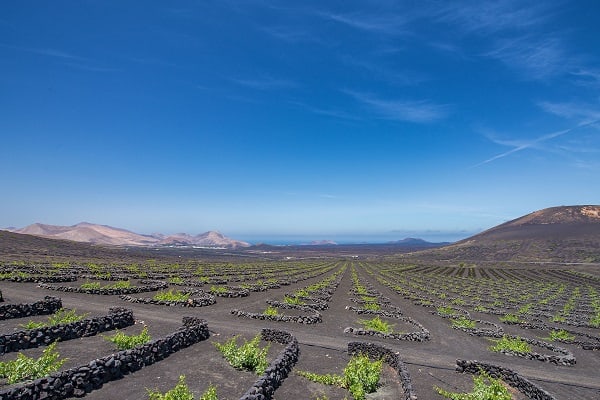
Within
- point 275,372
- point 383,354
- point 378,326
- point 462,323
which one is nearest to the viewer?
point 275,372

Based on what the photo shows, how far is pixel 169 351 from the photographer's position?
823 inches

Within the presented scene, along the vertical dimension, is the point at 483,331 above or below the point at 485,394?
below

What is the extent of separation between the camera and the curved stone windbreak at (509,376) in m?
18.1

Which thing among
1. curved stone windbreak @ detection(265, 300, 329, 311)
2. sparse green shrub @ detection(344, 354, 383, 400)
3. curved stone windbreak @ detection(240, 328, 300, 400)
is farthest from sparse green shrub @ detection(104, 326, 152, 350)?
curved stone windbreak @ detection(265, 300, 329, 311)

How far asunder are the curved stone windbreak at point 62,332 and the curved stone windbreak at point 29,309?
5.04 m

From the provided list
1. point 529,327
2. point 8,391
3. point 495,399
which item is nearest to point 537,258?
point 529,327

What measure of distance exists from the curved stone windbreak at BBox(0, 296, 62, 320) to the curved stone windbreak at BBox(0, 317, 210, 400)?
1258cm

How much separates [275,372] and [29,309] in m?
20.5

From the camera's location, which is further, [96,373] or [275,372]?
[275,372]

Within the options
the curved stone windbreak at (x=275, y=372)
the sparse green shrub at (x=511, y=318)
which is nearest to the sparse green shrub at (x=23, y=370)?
the curved stone windbreak at (x=275, y=372)

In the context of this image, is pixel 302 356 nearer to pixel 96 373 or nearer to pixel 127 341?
pixel 127 341

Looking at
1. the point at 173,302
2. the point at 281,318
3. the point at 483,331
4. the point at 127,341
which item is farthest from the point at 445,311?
the point at 127,341

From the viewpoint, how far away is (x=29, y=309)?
1030 inches

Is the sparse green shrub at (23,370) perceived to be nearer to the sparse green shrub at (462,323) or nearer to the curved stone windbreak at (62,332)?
the curved stone windbreak at (62,332)
